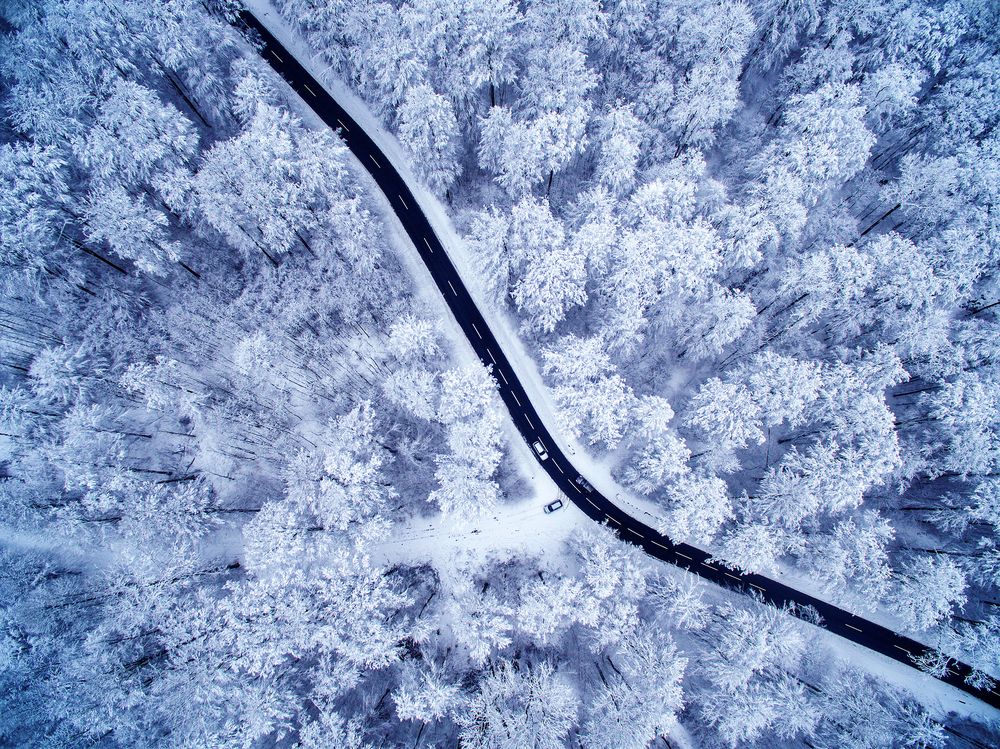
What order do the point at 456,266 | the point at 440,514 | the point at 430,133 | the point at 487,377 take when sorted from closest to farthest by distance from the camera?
the point at 487,377 → the point at 430,133 → the point at 440,514 → the point at 456,266

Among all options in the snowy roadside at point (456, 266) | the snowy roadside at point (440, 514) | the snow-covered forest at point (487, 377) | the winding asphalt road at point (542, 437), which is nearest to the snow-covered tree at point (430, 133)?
the snow-covered forest at point (487, 377)

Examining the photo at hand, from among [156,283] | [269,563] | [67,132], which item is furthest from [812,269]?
[67,132]

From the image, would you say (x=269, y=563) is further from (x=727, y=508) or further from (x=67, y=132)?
(x=67, y=132)

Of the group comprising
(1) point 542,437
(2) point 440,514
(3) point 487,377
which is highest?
(3) point 487,377

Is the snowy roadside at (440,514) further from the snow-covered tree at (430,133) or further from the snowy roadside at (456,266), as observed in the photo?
the snow-covered tree at (430,133)

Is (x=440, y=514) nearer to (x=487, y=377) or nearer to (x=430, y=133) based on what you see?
(x=487, y=377)

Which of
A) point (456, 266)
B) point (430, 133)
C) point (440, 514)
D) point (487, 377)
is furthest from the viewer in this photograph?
point (456, 266)

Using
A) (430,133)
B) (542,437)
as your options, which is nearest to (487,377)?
(542,437)
